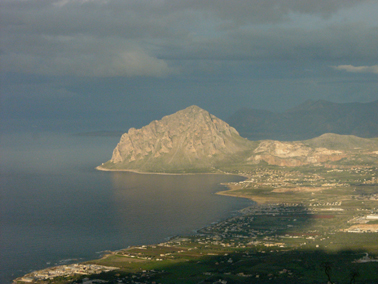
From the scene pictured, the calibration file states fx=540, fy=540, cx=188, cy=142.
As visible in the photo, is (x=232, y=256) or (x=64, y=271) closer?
(x=64, y=271)

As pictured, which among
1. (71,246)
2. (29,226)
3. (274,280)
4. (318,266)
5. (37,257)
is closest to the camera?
(274,280)

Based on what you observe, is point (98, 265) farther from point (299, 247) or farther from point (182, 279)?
point (299, 247)

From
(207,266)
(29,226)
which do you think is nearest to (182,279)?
(207,266)

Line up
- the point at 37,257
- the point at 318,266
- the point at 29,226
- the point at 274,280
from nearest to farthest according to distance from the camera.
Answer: the point at 274,280 → the point at 318,266 → the point at 37,257 → the point at 29,226

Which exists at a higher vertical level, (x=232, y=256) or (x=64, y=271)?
(x=64, y=271)

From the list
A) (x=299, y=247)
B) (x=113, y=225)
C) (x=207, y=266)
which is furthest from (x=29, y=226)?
(x=299, y=247)

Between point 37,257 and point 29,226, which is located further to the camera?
point 29,226

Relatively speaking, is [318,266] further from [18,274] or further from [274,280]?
[18,274]

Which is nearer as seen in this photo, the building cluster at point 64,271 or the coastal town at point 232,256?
the coastal town at point 232,256

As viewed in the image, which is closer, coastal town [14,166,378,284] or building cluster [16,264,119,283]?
coastal town [14,166,378,284]
